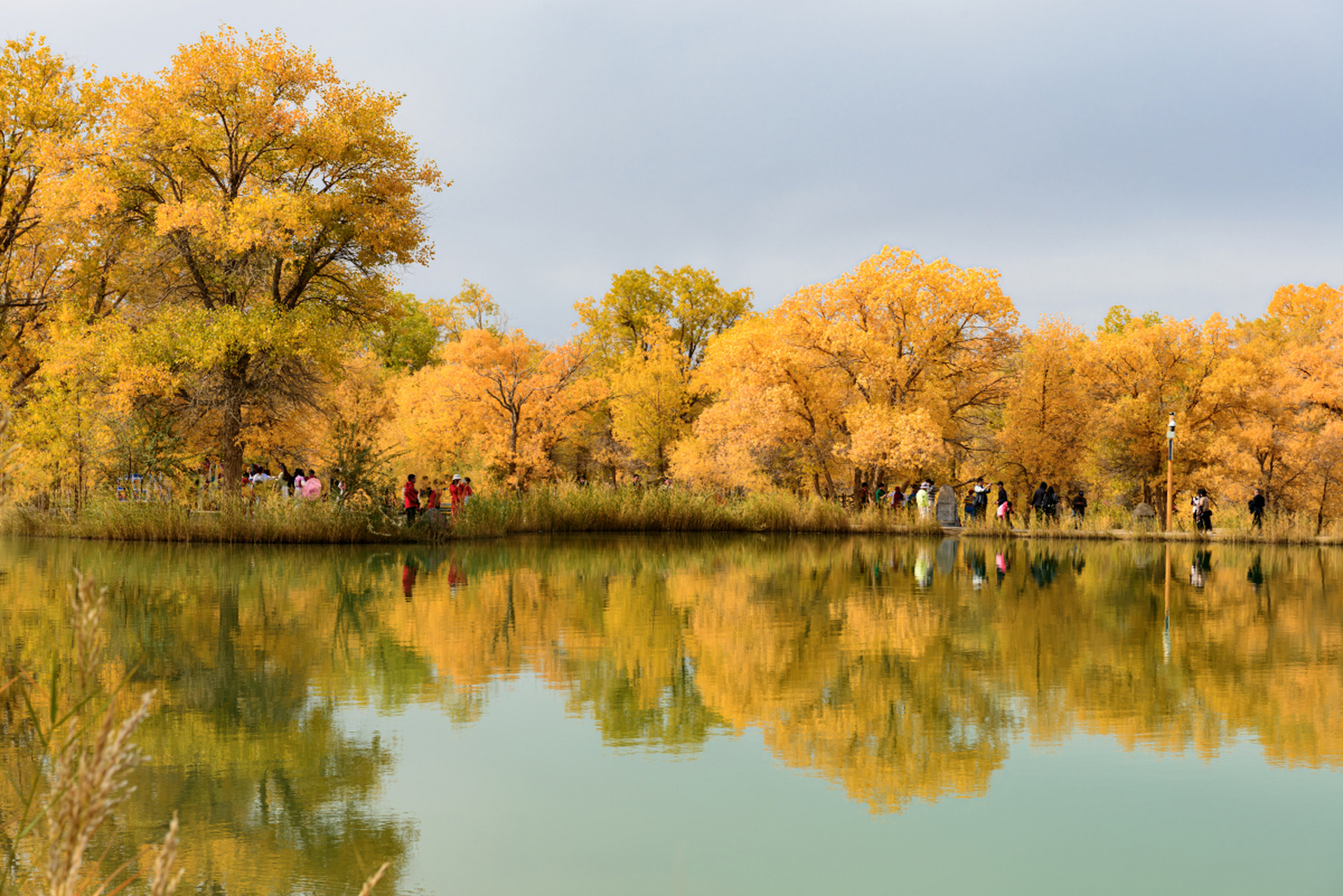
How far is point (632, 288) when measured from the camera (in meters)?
59.5

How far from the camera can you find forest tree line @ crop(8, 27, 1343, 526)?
25.2 metres

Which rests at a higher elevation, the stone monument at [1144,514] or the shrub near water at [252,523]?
the stone monument at [1144,514]

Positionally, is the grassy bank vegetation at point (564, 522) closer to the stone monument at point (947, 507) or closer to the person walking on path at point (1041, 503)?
the person walking on path at point (1041, 503)

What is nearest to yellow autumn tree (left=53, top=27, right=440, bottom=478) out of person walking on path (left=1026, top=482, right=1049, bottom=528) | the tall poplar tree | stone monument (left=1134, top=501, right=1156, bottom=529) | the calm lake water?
the tall poplar tree

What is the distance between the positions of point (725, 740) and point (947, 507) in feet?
97.9

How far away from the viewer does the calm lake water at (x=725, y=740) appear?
492 centimetres

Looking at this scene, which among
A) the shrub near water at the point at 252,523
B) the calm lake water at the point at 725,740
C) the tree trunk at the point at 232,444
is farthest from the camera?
the tree trunk at the point at 232,444

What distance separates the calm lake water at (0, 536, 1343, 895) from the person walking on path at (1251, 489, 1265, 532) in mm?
19642

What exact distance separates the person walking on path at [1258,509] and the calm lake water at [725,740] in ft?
64.4

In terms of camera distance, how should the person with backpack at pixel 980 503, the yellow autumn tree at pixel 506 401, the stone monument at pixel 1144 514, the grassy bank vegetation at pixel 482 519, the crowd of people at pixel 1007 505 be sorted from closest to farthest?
the grassy bank vegetation at pixel 482 519, the crowd of people at pixel 1007 505, the stone monument at pixel 1144 514, the person with backpack at pixel 980 503, the yellow autumn tree at pixel 506 401

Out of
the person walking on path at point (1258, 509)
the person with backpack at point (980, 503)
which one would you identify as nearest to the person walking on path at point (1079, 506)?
the person with backpack at point (980, 503)

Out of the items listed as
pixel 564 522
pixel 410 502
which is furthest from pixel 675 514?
pixel 410 502

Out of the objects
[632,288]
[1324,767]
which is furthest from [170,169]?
[632,288]

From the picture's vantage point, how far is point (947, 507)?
117ft
